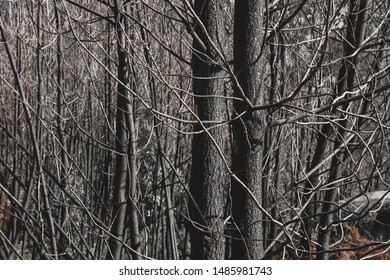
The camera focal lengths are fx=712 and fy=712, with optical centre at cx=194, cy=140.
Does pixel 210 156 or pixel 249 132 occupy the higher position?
pixel 249 132

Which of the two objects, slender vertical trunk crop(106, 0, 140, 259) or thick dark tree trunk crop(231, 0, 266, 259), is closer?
thick dark tree trunk crop(231, 0, 266, 259)

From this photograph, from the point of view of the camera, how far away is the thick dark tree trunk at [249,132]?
12.7ft

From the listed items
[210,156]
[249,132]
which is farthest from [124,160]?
[249,132]

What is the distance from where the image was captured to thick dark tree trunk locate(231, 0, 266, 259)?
3.86m

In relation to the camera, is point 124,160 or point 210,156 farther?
point 124,160

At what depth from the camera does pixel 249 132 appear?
12.6 ft

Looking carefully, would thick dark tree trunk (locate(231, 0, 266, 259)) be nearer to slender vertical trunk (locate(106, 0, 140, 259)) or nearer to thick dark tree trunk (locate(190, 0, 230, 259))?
thick dark tree trunk (locate(190, 0, 230, 259))

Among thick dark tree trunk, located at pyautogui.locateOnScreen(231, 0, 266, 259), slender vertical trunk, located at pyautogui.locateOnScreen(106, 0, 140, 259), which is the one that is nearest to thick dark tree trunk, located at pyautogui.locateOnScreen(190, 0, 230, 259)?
thick dark tree trunk, located at pyautogui.locateOnScreen(231, 0, 266, 259)

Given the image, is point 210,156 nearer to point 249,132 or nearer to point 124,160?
point 249,132

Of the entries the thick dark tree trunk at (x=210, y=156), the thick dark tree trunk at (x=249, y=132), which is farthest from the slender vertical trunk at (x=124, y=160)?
the thick dark tree trunk at (x=249, y=132)

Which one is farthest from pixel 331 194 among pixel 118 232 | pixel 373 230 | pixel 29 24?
pixel 373 230

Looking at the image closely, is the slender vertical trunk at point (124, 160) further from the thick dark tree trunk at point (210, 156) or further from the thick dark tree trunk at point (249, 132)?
the thick dark tree trunk at point (249, 132)

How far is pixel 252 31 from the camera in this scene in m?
3.89
